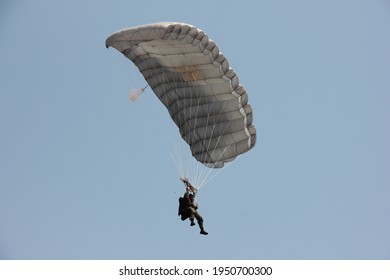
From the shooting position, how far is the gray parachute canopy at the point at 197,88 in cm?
2680

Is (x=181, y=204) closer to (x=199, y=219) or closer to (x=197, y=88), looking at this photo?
(x=199, y=219)

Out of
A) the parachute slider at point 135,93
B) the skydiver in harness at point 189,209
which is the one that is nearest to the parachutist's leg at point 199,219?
the skydiver in harness at point 189,209

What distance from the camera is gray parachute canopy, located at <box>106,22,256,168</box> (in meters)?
26.8

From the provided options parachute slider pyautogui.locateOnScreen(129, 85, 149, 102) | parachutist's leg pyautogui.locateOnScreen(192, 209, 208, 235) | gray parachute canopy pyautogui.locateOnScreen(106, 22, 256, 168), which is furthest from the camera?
parachute slider pyautogui.locateOnScreen(129, 85, 149, 102)

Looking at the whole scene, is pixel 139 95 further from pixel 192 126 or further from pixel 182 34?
pixel 182 34

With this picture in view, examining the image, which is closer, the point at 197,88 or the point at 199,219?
the point at 199,219

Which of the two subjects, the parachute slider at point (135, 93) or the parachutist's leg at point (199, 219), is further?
the parachute slider at point (135, 93)

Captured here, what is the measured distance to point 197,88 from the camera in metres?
28.6

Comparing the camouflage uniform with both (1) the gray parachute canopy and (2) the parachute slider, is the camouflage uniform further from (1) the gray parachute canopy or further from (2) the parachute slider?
(2) the parachute slider

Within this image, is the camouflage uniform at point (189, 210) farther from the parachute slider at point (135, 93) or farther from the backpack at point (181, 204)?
the parachute slider at point (135, 93)

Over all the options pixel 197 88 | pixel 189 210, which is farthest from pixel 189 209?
pixel 197 88

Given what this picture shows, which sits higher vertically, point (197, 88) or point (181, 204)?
point (197, 88)

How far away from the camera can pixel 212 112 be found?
1139 inches

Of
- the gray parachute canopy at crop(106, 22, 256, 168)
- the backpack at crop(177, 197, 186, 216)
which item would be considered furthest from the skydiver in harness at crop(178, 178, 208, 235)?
the gray parachute canopy at crop(106, 22, 256, 168)
